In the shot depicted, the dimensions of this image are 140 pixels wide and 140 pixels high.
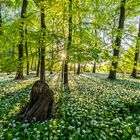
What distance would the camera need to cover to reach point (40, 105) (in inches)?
404

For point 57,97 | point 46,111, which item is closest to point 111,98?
point 57,97

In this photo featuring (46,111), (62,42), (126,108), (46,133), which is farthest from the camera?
(62,42)

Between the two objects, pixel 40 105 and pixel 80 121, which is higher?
pixel 40 105

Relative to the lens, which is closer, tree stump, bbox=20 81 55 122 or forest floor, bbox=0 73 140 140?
forest floor, bbox=0 73 140 140

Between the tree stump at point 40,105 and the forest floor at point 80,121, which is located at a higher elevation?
the tree stump at point 40,105

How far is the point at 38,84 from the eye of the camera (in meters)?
10.9

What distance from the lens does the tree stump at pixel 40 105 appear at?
10148mm

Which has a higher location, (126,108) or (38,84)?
(38,84)

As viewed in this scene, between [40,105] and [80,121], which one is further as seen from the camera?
[40,105]

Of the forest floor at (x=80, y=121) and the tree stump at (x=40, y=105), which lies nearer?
the forest floor at (x=80, y=121)

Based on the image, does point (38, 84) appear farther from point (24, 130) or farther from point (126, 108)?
point (126, 108)

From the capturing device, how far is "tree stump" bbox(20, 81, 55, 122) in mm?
10148

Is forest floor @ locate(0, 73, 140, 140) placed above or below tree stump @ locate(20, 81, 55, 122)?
below

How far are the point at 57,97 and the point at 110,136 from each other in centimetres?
569
